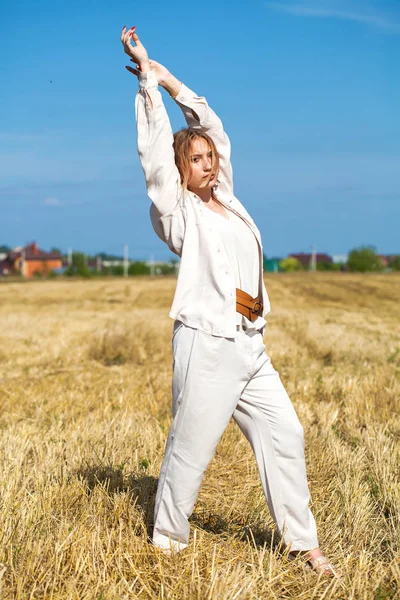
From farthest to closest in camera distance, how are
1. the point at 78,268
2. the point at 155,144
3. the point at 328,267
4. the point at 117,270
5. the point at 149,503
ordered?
the point at 328,267, the point at 117,270, the point at 78,268, the point at 149,503, the point at 155,144

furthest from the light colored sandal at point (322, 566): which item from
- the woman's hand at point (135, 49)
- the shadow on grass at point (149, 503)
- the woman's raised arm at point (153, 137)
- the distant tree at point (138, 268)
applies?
the distant tree at point (138, 268)

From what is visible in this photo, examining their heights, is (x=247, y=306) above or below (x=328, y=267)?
above

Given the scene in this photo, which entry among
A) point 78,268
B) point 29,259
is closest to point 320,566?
point 78,268

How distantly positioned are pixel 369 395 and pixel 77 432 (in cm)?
285

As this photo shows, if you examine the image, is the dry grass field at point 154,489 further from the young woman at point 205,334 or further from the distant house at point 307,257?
the distant house at point 307,257

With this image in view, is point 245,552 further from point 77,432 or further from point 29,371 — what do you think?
point 29,371

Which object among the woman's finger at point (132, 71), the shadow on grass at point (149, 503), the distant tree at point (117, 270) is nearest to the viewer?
the woman's finger at point (132, 71)

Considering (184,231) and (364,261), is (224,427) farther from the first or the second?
(364,261)

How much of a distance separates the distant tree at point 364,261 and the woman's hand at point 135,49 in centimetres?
6685

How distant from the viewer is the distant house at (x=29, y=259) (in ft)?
337

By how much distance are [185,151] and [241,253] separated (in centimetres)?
52

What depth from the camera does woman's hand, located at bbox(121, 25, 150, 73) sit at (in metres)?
3.50

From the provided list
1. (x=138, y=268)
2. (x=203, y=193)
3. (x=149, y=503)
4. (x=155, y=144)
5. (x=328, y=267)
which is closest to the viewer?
(x=155, y=144)

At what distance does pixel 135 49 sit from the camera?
138 inches
